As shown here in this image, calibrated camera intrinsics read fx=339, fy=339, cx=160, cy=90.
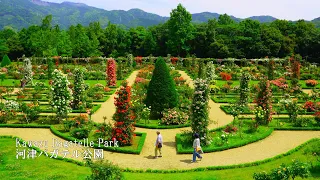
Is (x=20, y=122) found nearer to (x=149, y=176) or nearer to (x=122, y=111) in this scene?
(x=122, y=111)

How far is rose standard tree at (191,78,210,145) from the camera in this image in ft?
54.2

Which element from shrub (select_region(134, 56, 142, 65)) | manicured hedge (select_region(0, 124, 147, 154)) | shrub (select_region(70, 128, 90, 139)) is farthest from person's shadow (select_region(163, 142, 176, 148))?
shrub (select_region(134, 56, 142, 65))

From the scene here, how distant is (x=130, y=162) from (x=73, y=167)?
243 centimetres

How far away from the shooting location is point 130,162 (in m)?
14.8

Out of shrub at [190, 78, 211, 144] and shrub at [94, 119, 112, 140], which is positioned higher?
shrub at [190, 78, 211, 144]

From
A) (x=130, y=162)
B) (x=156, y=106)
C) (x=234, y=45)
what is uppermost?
(x=234, y=45)

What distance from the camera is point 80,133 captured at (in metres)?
17.6

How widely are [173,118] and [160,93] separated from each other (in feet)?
6.52

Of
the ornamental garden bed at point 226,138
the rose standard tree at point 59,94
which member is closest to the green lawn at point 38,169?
the ornamental garden bed at point 226,138

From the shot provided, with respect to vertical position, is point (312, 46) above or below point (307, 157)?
above

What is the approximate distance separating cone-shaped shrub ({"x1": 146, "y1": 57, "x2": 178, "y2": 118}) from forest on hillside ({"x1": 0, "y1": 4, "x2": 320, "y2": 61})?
40.1 meters

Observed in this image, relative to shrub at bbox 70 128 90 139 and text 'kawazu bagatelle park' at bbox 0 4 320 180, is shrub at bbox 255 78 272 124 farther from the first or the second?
shrub at bbox 70 128 90 139

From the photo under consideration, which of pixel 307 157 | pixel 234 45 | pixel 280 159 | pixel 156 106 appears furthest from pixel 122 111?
pixel 234 45

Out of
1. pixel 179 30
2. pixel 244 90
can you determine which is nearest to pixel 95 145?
pixel 244 90
